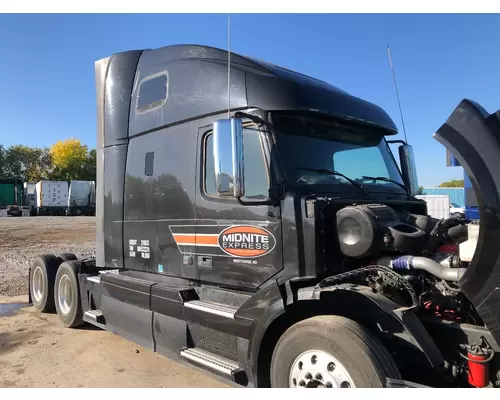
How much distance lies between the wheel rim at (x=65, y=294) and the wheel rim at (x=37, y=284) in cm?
78

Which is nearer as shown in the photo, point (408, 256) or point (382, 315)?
point (382, 315)

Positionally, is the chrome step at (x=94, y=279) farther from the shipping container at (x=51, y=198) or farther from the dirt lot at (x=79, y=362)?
the shipping container at (x=51, y=198)

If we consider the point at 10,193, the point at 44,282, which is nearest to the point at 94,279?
the point at 44,282

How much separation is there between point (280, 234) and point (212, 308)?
1043 millimetres

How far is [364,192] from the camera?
13.0 ft

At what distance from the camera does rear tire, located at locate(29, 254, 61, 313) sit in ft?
23.6

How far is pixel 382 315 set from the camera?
2895 millimetres

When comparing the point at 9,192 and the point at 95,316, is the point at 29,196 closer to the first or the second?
the point at 9,192

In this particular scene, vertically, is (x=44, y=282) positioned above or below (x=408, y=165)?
below

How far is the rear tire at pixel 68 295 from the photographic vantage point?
6.34m

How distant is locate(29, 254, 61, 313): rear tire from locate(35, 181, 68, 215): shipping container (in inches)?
1484

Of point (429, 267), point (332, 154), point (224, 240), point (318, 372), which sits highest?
point (332, 154)

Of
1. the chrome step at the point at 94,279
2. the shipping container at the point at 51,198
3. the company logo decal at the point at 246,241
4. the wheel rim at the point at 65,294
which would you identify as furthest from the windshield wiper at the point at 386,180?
the shipping container at the point at 51,198
